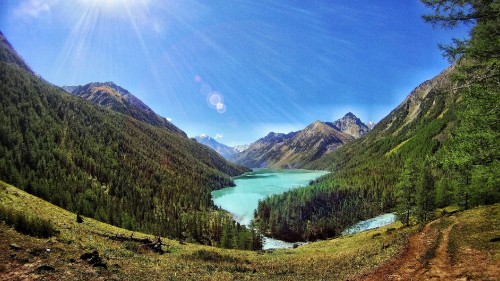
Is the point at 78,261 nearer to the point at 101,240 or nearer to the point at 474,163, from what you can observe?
the point at 101,240

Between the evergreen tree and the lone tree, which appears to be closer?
the lone tree

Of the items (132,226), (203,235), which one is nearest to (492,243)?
(132,226)

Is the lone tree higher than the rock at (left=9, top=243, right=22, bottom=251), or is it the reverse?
the lone tree

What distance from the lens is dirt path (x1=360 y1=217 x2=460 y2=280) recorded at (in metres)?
20.1

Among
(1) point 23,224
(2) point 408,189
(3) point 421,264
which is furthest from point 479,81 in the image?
(2) point 408,189

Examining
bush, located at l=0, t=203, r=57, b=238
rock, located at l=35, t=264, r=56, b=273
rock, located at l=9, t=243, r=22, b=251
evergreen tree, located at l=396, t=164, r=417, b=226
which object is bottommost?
rock, located at l=35, t=264, r=56, b=273

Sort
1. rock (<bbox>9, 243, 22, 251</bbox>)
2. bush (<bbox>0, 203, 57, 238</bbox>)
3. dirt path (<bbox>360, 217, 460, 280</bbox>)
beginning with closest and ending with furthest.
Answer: dirt path (<bbox>360, 217, 460, 280</bbox>) < rock (<bbox>9, 243, 22, 251</bbox>) < bush (<bbox>0, 203, 57, 238</bbox>)

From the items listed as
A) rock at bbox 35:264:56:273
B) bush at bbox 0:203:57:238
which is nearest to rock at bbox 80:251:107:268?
rock at bbox 35:264:56:273

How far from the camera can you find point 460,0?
68.8ft

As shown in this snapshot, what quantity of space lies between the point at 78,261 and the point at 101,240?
19789 mm

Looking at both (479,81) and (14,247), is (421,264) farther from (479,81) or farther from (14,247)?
(14,247)

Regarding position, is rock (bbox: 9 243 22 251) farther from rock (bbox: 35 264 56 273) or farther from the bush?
the bush

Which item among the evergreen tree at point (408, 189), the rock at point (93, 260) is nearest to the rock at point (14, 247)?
Answer: the rock at point (93, 260)

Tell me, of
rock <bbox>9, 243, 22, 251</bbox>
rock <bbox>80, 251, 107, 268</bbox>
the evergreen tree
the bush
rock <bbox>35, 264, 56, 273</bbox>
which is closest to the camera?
rock <bbox>35, 264, 56, 273</bbox>
